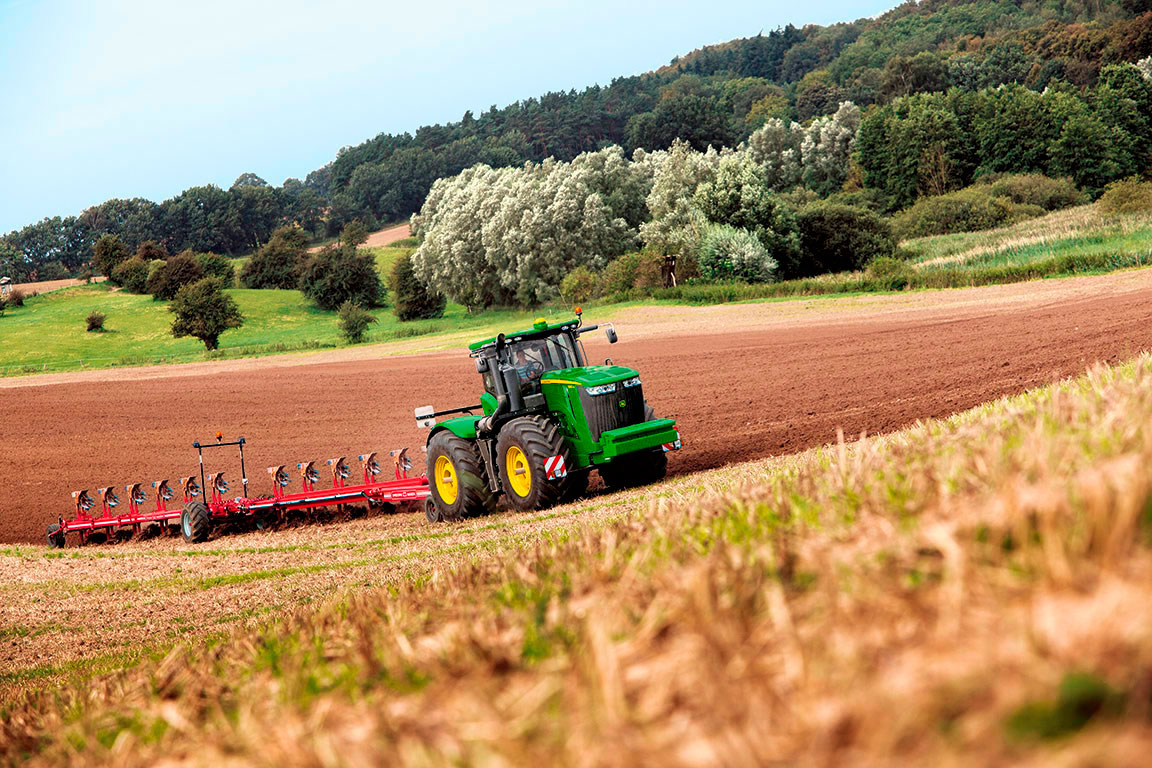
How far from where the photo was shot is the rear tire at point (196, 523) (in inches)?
687

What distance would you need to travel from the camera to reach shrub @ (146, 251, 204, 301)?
88.2 m

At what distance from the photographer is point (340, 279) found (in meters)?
86.5

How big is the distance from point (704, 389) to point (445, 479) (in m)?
10.6

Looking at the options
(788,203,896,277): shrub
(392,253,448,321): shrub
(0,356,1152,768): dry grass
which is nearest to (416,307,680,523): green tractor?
(0,356,1152,768): dry grass

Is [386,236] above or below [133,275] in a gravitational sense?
above

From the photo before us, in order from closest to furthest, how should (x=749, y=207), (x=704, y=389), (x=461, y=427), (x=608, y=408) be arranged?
(x=608, y=408) → (x=461, y=427) → (x=704, y=389) → (x=749, y=207)

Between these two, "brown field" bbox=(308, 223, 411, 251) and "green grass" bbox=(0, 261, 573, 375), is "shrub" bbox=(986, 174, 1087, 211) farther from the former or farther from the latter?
A: "brown field" bbox=(308, 223, 411, 251)

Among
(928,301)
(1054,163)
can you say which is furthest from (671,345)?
(1054,163)

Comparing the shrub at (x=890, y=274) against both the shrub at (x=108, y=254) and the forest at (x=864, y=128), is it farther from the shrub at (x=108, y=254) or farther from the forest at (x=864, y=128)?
the shrub at (x=108, y=254)

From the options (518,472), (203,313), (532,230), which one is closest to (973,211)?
(532,230)

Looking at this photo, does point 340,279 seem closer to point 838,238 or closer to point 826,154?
point 838,238

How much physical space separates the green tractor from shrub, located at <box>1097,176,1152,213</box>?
48.1 meters

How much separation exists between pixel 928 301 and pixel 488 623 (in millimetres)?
39041

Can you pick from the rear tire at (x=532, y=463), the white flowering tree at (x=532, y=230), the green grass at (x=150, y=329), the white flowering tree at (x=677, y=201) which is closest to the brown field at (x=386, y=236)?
the green grass at (x=150, y=329)
